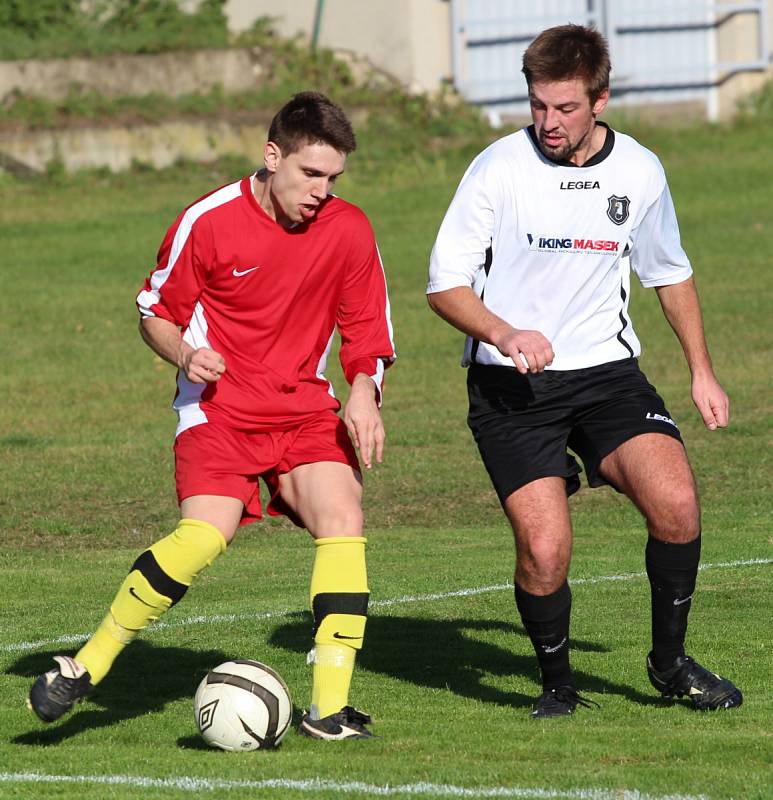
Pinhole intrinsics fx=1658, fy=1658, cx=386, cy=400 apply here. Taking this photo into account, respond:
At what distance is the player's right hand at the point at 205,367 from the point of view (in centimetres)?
559

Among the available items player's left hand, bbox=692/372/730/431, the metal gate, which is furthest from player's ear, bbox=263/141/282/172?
the metal gate

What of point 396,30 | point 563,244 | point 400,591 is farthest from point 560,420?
point 396,30

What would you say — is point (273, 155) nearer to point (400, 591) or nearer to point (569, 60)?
point (569, 60)

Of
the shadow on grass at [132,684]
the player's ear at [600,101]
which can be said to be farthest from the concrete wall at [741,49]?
the player's ear at [600,101]

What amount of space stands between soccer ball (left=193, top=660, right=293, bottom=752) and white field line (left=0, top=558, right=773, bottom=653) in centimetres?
213

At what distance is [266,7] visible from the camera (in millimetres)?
27234

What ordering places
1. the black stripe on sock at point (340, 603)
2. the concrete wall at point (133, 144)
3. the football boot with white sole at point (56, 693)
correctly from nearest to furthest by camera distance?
the football boot with white sole at point (56, 693), the black stripe on sock at point (340, 603), the concrete wall at point (133, 144)

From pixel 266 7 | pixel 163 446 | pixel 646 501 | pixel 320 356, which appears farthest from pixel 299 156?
pixel 266 7

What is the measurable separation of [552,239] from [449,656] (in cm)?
222

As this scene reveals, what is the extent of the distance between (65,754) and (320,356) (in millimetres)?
1704

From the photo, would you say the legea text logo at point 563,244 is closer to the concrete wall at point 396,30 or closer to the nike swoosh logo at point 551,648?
the nike swoosh logo at point 551,648

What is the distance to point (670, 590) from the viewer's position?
6.21 meters

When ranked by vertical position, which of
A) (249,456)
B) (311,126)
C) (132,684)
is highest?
(311,126)

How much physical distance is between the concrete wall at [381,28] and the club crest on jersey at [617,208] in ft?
68.9
